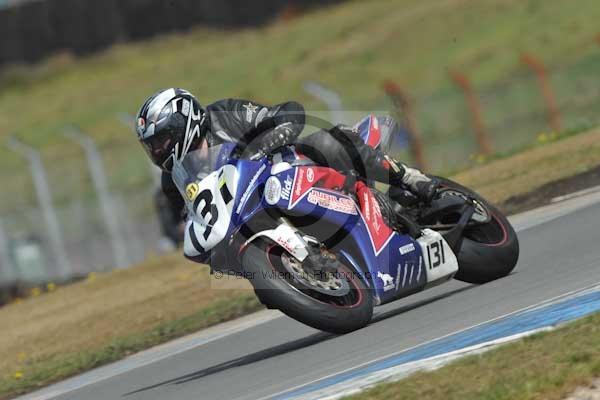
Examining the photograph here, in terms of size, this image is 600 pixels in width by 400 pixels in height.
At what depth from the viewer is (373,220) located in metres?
7.90

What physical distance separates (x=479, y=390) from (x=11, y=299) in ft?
41.5

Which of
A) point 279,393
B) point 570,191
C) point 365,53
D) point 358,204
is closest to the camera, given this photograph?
point 279,393

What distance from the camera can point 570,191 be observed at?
12625 millimetres

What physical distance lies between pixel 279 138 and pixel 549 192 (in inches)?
225

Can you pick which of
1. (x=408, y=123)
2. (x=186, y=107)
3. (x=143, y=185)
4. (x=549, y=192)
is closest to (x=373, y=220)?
(x=186, y=107)

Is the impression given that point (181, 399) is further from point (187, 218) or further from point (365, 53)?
point (365, 53)

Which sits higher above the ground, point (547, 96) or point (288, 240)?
point (288, 240)

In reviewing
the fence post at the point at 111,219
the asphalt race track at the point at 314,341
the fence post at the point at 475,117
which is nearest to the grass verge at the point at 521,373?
the asphalt race track at the point at 314,341

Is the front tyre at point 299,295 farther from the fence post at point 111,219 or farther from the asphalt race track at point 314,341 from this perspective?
the fence post at point 111,219

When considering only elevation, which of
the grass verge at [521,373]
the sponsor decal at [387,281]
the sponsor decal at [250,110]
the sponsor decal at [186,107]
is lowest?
the grass verge at [521,373]

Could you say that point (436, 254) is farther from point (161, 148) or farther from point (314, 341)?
point (161, 148)

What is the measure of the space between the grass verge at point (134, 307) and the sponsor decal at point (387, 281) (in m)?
3.08

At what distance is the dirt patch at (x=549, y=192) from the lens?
12.6m

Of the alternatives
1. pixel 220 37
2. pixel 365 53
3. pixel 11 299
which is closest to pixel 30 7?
pixel 220 37
